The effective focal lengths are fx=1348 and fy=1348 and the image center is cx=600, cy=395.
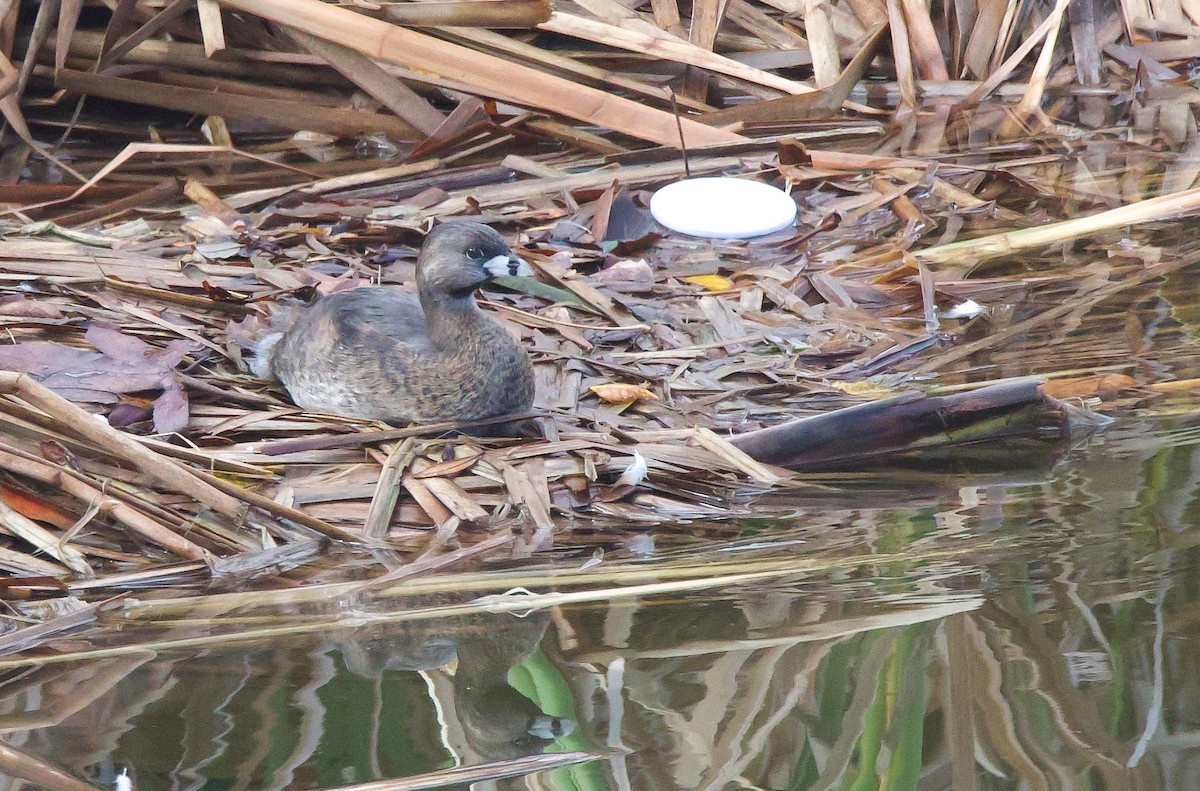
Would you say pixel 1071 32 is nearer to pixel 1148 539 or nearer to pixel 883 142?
pixel 883 142

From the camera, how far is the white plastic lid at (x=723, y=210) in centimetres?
580

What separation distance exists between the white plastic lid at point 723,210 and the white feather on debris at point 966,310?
1.04m

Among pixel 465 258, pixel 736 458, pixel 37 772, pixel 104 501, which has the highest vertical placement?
pixel 465 258

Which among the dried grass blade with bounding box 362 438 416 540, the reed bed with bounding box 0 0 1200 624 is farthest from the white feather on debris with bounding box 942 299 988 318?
the dried grass blade with bounding box 362 438 416 540

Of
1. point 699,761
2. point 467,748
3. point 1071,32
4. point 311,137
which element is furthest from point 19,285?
point 1071,32

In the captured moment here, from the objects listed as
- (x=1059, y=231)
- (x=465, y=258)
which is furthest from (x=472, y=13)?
(x=1059, y=231)

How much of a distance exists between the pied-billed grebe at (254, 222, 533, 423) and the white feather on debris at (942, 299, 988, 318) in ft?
5.60

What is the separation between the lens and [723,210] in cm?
581

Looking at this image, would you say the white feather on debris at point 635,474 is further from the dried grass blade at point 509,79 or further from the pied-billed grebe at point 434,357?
the dried grass blade at point 509,79

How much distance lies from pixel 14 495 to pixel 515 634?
1498 millimetres

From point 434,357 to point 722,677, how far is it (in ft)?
6.47

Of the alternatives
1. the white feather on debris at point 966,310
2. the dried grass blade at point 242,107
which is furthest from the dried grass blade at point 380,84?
the white feather on debris at point 966,310

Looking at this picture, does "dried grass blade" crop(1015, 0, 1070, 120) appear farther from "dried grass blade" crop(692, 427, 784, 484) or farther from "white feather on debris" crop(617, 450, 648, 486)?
"white feather on debris" crop(617, 450, 648, 486)

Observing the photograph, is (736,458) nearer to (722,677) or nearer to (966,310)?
(722,677)
